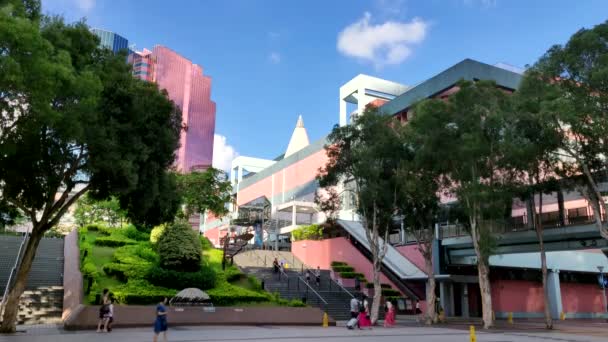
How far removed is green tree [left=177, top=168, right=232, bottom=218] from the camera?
138 feet

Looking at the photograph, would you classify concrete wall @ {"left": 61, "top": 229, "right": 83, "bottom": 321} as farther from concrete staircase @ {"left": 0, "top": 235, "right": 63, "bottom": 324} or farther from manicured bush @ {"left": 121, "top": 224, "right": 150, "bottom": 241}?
manicured bush @ {"left": 121, "top": 224, "right": 150, "bottom": 241}

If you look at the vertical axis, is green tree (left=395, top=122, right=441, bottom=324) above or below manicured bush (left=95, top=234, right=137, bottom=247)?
above

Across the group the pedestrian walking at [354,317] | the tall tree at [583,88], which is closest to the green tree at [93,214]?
the pedestrian walking at [354,317]

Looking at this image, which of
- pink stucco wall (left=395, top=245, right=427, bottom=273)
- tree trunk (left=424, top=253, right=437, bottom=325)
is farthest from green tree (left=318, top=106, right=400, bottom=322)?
pink stucco wall (left=395, top=245, right=427, bottom=273)

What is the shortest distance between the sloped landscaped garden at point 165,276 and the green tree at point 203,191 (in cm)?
1358

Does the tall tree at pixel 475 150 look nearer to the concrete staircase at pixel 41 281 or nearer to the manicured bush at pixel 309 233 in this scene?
the manicured bush at pixel 309 233

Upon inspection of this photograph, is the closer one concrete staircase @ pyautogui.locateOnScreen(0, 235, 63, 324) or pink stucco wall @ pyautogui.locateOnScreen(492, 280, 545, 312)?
concrete staircase @ pyautogui.locateOnScreen(0, 235, 63, 324)

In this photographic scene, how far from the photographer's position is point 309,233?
42.9 metres

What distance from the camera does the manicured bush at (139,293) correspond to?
70.4 feet

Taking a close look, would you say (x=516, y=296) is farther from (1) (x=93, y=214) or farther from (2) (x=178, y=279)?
(1) (x=93, y=214)

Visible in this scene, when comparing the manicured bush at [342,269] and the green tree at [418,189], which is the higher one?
the green tree at [418,189]

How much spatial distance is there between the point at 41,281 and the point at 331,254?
21.4 m

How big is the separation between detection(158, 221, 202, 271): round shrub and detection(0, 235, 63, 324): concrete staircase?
477 cm

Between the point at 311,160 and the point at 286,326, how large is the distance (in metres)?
41.4
